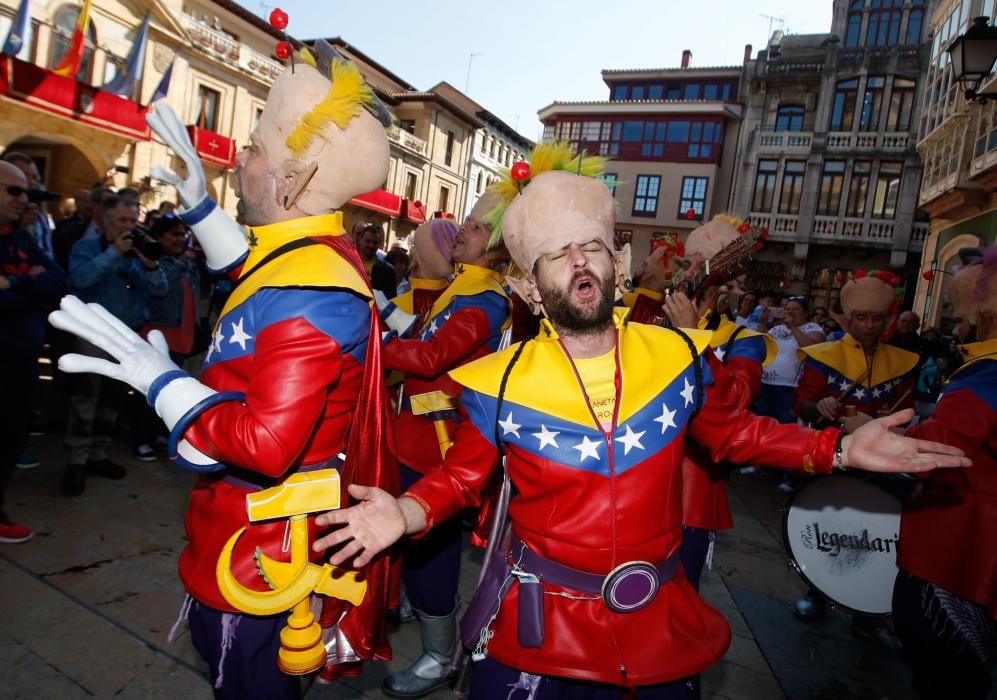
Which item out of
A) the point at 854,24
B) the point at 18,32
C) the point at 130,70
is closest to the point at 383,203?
the point at 130,70

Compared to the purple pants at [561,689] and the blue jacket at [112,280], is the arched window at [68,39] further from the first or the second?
the purple pants at [561,689]

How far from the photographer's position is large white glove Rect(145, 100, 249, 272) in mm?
2036

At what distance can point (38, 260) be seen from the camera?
3.92 metres

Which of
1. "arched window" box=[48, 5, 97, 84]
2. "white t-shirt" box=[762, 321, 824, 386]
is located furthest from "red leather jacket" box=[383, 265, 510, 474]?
"arched window" box=[48, 5, 97, 84]

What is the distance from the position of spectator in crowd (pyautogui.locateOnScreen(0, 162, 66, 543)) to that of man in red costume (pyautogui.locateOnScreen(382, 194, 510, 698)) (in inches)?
92.4

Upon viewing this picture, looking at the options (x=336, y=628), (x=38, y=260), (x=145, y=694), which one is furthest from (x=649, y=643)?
(x=38, y=260)

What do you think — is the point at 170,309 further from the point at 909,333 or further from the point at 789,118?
the point at 789,118

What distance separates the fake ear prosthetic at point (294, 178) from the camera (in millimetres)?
1868

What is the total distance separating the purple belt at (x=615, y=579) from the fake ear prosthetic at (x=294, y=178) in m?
1.26

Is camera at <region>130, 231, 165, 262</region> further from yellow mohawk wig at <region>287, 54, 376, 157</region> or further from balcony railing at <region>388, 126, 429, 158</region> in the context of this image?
balcony railing at <region>388, 126, 429, 158</region>

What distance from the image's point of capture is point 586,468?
1.76m

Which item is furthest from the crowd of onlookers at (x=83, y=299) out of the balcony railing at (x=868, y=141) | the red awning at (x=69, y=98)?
the balcony railing at (x=868, y=141)

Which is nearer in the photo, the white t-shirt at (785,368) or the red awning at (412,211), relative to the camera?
the white t-shirt at (785,368)

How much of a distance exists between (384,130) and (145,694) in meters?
2.51
